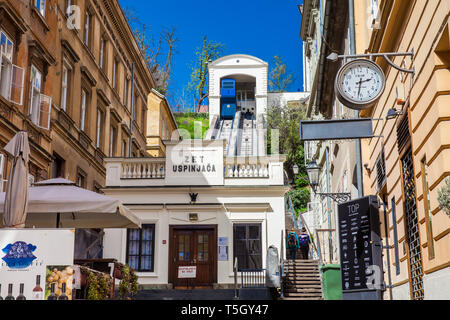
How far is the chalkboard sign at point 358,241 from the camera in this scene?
10.5 meters

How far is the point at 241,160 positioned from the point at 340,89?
15.1 metres

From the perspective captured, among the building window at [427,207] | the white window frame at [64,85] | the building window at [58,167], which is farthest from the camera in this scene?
the white window frame at [64,85]

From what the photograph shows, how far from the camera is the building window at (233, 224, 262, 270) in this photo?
2342cm

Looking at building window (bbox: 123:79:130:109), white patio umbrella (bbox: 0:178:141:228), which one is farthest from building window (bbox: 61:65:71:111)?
white patio umbrella (bbox: 0:178:141:228)

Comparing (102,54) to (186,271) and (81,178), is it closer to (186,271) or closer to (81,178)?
(81,178)

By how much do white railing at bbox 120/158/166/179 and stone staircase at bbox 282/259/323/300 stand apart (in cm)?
606

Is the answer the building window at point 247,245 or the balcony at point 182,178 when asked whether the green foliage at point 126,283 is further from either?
the balcony at point 182,178

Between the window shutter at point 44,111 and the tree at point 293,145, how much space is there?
96.7 ft

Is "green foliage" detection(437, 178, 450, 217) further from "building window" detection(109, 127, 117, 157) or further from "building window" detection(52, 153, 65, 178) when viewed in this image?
"building window" detection(109, 127, 117, 157)

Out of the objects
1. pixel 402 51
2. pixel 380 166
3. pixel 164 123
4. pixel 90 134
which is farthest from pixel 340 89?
pixel 164 123

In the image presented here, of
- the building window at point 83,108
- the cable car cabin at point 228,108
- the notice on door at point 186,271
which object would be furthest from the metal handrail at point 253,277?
the cable car cabin at point 228,108

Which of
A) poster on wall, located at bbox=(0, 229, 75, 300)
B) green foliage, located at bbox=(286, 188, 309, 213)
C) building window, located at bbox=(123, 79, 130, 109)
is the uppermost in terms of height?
building window, located at bbox=(123, 79, 130, 109)

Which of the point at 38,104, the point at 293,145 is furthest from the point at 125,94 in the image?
the point at 293,145

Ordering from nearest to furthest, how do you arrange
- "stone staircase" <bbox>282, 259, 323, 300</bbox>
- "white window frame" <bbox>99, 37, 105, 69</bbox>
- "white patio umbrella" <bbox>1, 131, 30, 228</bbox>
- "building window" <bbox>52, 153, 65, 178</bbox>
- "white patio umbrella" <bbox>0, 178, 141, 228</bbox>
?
"white patio umbrella" <bbox>1, 131, 30, 228</bbox>
"white patio umbrella" <bbox>0, 178, 141, 228</bbox>
"stone staircase" <bbox>282, 259, 323, 300</bbox>
"building window" <bbox>52, 153, 65, 178</bbox>
"white window frame" <bbox>99, 37, 105, 69</bbox>
